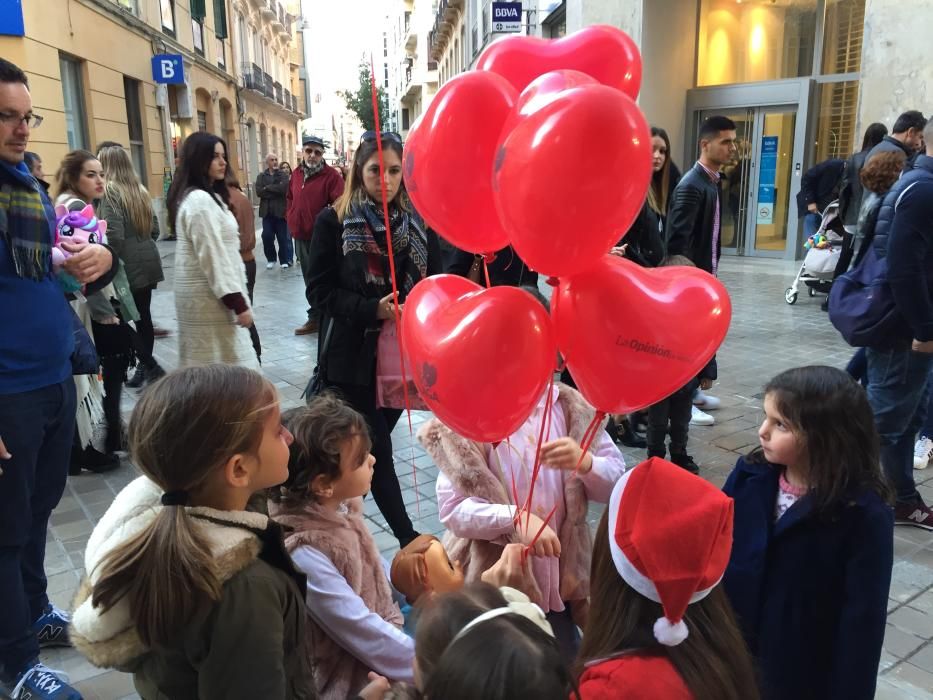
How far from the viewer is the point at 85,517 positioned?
385 cm

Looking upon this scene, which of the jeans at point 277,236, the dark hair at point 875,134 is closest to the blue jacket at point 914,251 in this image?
the dark hair at point 875,134

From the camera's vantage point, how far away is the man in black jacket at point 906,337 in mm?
3127

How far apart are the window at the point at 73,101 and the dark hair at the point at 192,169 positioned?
1057cm

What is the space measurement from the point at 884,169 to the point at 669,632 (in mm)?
4270

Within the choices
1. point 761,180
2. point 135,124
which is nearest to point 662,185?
point 761,180

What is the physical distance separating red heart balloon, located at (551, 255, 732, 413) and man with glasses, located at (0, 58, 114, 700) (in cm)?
172

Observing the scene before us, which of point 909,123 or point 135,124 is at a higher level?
point 135,124

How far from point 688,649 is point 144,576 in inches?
38.8

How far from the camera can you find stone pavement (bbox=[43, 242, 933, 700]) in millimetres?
2697

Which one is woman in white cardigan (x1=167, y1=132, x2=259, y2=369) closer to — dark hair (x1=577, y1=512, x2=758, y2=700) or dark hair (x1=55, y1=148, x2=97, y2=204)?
dark hair (x1=55, y1=148, x2=97, y2=204)

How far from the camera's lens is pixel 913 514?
3.61m

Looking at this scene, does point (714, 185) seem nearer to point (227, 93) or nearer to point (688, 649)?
point (688, 649)

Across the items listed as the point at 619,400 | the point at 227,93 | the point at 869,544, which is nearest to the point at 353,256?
the point at 619,400

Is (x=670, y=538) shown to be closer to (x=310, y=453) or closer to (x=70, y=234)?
(x=310, y=453)
